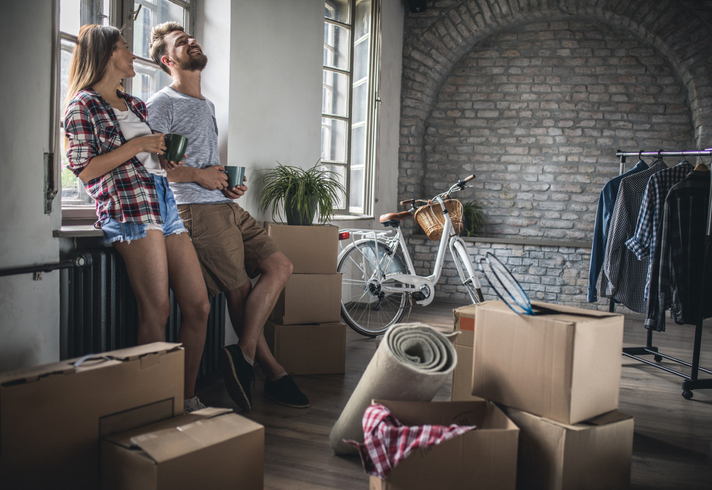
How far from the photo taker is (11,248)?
1600 mm

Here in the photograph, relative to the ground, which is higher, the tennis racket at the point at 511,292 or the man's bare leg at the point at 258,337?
the tennis racket at the point at 511,292

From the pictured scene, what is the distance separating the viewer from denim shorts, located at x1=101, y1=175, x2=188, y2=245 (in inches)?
67.2

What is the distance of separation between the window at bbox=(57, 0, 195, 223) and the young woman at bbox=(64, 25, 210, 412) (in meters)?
0.23

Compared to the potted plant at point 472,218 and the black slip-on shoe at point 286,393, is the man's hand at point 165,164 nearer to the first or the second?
the black slip-on shoe at point 286,393

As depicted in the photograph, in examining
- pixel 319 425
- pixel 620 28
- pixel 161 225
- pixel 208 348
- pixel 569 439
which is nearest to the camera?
pixel 569 439

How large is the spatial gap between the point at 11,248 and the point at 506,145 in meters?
4.36

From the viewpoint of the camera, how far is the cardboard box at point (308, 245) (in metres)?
2.64

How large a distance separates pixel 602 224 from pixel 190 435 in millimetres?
2618

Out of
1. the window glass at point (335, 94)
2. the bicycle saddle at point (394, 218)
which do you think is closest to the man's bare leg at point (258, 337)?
the bicycle saddle at point (394, 218)

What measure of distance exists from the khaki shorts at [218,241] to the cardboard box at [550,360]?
106cm

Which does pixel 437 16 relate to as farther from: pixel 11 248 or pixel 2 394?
pixel 2 394

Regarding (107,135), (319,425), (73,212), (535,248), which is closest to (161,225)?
(107,135)

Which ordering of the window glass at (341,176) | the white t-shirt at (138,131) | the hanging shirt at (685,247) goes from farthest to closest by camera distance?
the window glass at (341,176)
the hanging shirt at (685,247)
the white t-shirt at (138,131)

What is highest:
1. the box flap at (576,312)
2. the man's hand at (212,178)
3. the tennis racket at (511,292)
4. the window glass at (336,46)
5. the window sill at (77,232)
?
the window glass at (336,46)
